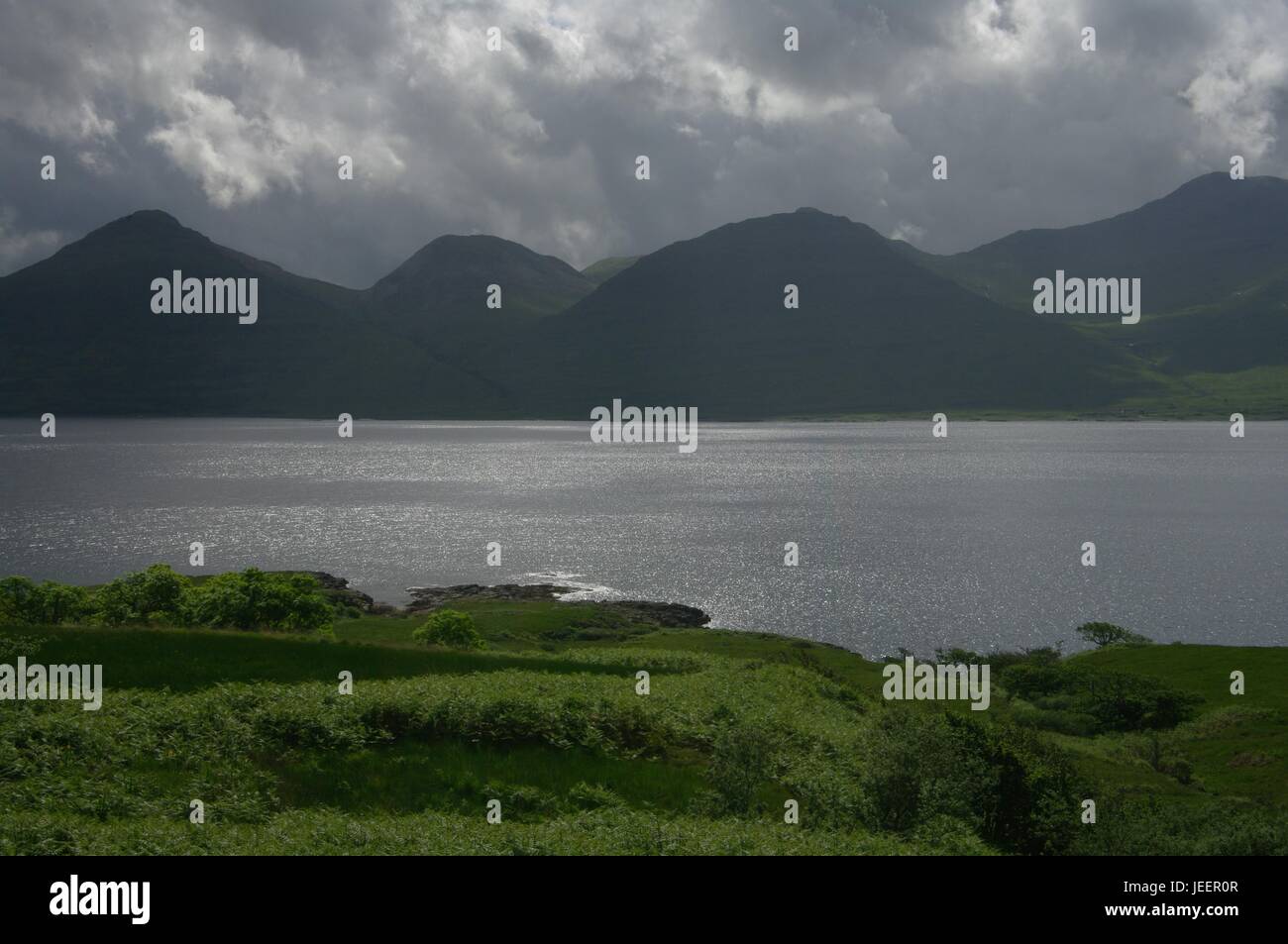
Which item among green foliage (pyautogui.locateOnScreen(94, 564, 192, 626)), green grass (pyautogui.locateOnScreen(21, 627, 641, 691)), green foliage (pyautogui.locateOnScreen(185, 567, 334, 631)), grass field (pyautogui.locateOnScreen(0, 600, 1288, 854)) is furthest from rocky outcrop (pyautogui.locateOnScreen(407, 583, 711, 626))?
grass field (pyautogui.locateOnScreen(0, 600, 1288, 854))

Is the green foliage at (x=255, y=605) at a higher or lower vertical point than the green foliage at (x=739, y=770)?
higher

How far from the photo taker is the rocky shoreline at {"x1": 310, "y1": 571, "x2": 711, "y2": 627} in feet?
359

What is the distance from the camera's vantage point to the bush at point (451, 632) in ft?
219

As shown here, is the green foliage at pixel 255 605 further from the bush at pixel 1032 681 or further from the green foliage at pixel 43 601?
the bush at pixel 1032 681

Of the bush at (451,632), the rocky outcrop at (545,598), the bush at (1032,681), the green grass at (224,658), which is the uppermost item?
the green grass at (224,658)

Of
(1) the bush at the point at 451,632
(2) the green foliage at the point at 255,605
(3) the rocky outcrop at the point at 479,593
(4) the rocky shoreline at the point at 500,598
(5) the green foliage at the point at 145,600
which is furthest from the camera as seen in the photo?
(3) the rocky outcrop at the point at 479,593

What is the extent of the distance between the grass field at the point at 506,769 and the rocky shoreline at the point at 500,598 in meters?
57.0

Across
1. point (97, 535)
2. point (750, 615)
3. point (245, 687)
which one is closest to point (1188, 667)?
point (750, 615)

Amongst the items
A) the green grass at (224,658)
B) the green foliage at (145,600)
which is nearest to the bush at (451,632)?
the green grass at (224,658)

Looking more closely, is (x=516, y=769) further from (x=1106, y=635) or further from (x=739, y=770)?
(x=1106, y=635)

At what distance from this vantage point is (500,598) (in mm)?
116562

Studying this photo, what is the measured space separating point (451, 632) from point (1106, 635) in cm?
7312
